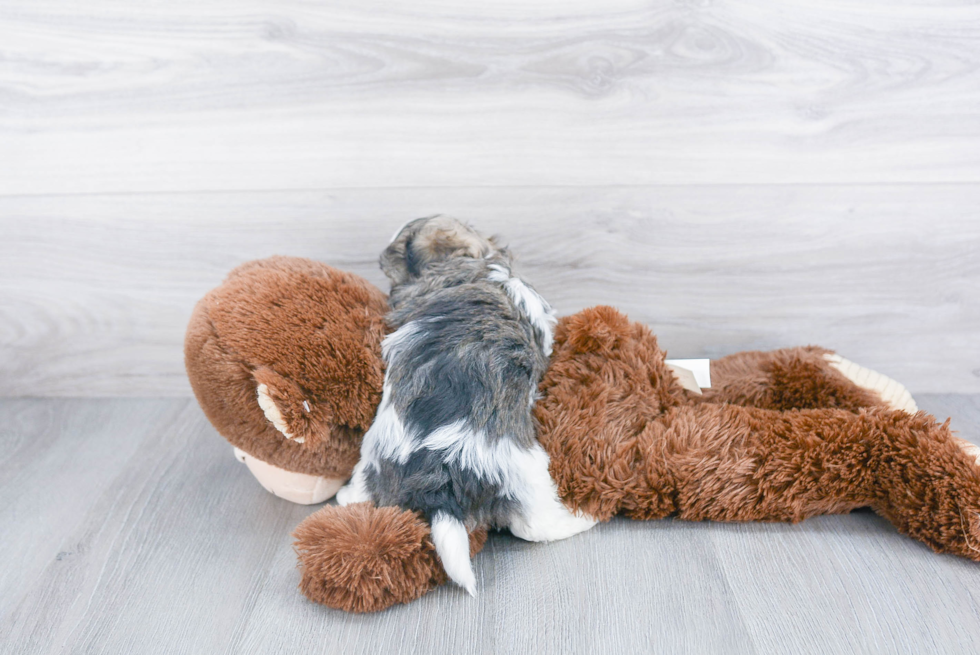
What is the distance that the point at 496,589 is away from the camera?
28.8 inches

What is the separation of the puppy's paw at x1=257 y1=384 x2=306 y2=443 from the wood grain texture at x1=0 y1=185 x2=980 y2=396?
Answer: 0.33 metres

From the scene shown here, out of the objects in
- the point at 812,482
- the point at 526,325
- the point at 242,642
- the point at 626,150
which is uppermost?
the point at 626,150

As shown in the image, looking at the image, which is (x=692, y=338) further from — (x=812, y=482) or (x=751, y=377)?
(x=812, y=482)

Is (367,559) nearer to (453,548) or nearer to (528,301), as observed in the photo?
(453,548)

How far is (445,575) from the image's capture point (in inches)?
28.5

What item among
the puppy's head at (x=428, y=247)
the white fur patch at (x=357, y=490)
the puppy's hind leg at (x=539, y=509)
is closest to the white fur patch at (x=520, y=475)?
the puppy's hind leg at (x=539, y=509)

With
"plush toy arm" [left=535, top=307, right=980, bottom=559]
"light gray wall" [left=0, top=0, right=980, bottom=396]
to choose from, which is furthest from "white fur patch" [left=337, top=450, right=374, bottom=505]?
"light gray wall" [left=0, top=0, right=980, bottom=396]

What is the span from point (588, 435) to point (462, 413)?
171mm

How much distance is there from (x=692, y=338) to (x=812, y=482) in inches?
13.7

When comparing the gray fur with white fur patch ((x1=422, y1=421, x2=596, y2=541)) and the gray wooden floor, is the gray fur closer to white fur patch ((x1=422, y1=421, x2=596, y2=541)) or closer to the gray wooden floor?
white fur patch ((x1=422, y1=421, x2=596, y2=541))

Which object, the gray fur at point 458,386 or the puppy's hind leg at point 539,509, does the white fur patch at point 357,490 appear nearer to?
the gray fur at point 458,386

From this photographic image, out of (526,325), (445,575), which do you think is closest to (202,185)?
(526,325)

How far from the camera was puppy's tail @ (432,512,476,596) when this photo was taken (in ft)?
2.28

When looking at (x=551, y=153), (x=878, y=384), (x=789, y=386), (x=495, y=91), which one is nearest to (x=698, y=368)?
(x=789, y=386)
